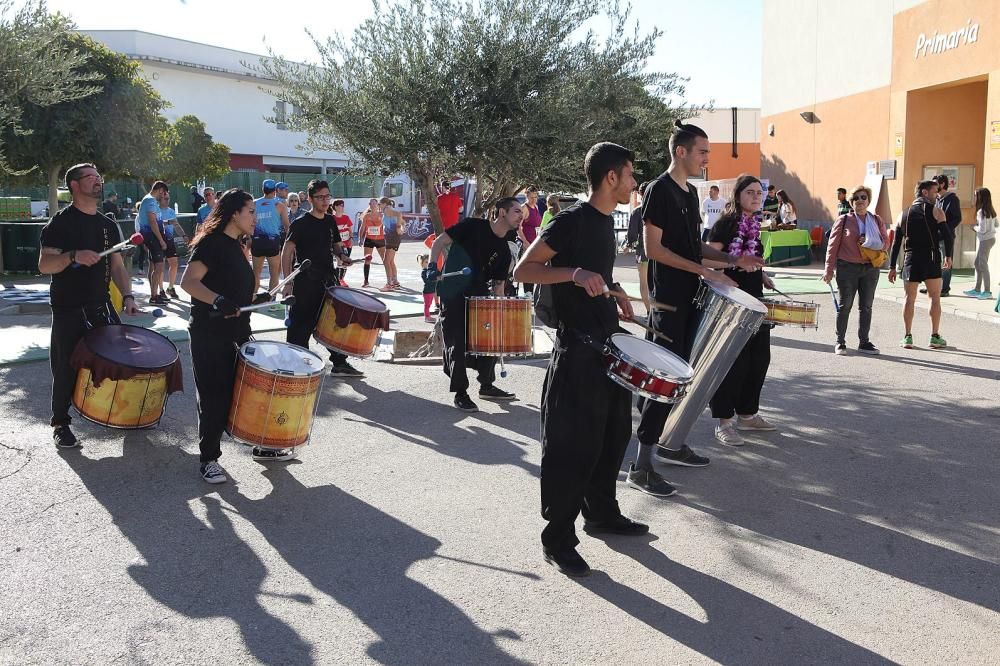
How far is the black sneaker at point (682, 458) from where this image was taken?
6.13 m

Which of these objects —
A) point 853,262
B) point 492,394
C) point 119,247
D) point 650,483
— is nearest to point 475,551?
point 650,483

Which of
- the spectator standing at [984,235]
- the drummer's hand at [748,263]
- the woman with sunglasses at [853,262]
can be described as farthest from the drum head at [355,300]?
the spectator standing at [984,235]

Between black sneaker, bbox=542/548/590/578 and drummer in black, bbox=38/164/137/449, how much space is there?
3.60m

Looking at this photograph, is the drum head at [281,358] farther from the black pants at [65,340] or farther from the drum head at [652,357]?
the drum head at [652,357]

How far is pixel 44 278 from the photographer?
1831 cm

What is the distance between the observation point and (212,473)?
228 inches

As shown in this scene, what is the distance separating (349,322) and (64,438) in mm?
2411

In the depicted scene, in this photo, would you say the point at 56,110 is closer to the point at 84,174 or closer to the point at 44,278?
the point at 44,278

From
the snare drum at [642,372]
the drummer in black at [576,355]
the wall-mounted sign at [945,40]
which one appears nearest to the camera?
the snare drum at [642,372]

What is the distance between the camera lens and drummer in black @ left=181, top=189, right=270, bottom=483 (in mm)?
5730

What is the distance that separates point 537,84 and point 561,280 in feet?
17.2

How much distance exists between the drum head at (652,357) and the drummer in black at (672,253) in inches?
39.6

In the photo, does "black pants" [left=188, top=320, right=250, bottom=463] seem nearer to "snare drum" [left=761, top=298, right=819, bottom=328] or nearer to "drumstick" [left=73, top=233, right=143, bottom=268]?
"drumstick" [left=73, top=233, right=143, bottom=268]

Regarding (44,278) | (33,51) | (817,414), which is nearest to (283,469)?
(817,414)
